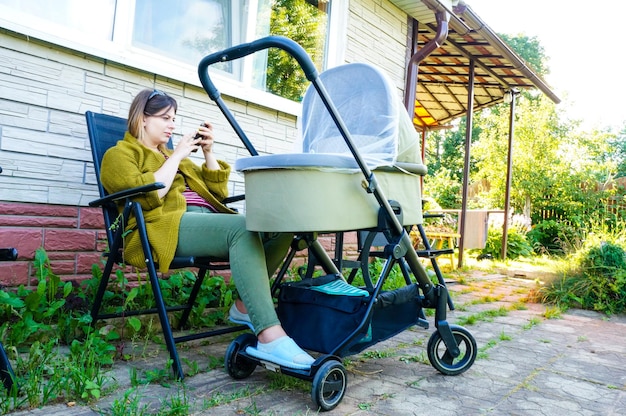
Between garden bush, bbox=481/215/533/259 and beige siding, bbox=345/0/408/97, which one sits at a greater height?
beige siding, bbox=345/0/408/97

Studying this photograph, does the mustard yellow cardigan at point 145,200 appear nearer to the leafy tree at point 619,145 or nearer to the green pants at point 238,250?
the green pants at point 238,250

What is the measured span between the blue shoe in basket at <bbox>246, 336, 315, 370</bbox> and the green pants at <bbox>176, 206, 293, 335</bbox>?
67mm

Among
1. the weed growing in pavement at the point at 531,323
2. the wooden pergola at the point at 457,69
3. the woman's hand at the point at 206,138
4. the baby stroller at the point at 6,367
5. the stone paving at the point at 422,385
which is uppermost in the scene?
the wooden pergola at the point at 457,69

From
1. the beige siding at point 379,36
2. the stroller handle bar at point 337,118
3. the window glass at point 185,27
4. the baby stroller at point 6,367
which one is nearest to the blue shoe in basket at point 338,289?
the stroller handle bar at point 337,118

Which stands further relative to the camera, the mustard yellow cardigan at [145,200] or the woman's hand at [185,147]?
the woman's hand at [185,147]

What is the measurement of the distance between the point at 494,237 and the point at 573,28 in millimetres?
23463

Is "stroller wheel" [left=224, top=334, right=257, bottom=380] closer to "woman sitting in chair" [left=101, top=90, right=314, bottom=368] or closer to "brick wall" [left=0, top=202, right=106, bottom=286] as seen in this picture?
"woman sitting in chair" [left=101, top=90, right=314, bottom=368]

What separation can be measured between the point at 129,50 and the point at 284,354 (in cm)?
202

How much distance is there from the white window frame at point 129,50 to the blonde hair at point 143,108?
61cm

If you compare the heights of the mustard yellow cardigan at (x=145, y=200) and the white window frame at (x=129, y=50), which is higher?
the white window frame at (x=129, y=50)

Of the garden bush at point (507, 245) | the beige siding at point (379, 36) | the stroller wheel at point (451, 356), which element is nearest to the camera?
the stroller wheel at point (451, 356)

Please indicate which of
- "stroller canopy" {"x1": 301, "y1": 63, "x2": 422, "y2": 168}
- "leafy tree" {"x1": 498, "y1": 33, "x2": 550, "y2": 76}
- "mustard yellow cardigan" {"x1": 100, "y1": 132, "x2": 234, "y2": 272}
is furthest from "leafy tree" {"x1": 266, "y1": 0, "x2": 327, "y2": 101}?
"leafy tree" {"x1": 498, "y1": 33, "x2": 550, "y2": 76}

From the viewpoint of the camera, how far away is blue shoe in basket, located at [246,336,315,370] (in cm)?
177

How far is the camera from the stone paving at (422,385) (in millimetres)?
1737
